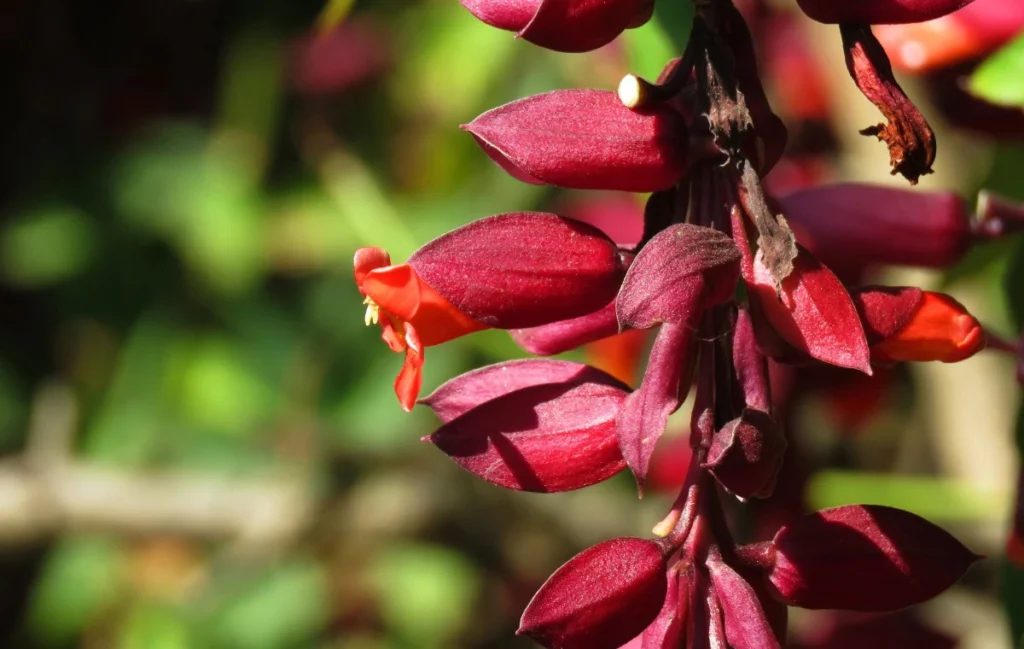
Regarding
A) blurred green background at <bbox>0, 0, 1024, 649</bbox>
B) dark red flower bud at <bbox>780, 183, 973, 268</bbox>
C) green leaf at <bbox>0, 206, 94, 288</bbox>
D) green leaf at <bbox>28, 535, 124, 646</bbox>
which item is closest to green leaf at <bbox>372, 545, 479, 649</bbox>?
blurred green background at <bbox>0, 0, 1024, 649</bbox>

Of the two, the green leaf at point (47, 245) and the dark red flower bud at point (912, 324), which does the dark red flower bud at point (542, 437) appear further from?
the green leaf at point (47, 245)

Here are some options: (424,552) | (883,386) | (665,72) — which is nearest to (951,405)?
(883,386)

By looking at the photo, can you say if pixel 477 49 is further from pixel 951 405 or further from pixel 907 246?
pixel 907 246

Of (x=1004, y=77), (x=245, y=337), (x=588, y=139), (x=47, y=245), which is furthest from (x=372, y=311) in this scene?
(x=47, y=245)

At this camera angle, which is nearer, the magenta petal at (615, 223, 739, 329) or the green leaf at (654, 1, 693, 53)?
the magenta petal at (615, 223, 739, 329)

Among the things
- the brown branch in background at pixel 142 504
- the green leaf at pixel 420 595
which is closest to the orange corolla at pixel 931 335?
the brown branch in background at pixel 142 504

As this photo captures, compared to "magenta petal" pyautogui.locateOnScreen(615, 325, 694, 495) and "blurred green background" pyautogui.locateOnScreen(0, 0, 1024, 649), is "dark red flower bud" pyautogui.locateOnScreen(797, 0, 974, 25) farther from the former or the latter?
"blurred green background" pyautogui.locateOnScreen(0, 0, 1024, 649)
